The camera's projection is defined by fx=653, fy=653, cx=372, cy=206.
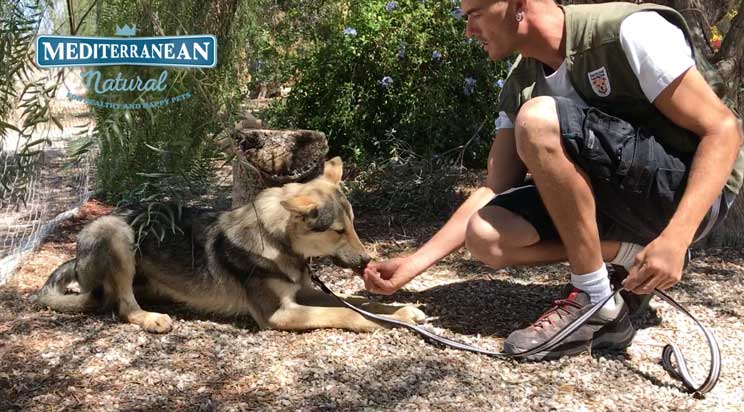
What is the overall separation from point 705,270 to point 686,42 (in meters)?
2.00

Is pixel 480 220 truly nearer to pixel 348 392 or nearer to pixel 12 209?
pixel 348 392

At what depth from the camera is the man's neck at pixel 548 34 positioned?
3.08m

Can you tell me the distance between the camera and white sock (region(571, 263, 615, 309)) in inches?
124

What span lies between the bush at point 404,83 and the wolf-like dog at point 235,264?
2340 millimetres

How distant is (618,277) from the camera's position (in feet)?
11.6

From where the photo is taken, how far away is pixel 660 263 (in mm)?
2604

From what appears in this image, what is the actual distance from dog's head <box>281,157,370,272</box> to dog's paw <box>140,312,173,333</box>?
816 millimetres

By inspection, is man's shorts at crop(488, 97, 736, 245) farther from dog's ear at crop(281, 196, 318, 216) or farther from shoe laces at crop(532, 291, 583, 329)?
dog's ear at crop(281, 196, 318, 216)

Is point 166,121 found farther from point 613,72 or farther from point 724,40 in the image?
point 724,40

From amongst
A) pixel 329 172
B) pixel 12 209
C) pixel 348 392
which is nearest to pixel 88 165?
pixel 12 209

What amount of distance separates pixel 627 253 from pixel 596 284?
0.27m

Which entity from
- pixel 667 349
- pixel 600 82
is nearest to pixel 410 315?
pixel 667 349

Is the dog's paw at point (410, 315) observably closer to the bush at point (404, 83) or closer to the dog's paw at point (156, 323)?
the dog's paw at point (156, 323)

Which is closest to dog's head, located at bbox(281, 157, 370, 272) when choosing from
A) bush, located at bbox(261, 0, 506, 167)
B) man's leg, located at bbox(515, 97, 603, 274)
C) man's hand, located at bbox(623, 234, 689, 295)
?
man's leg, located at bbox(515, 97, 603, 274)
